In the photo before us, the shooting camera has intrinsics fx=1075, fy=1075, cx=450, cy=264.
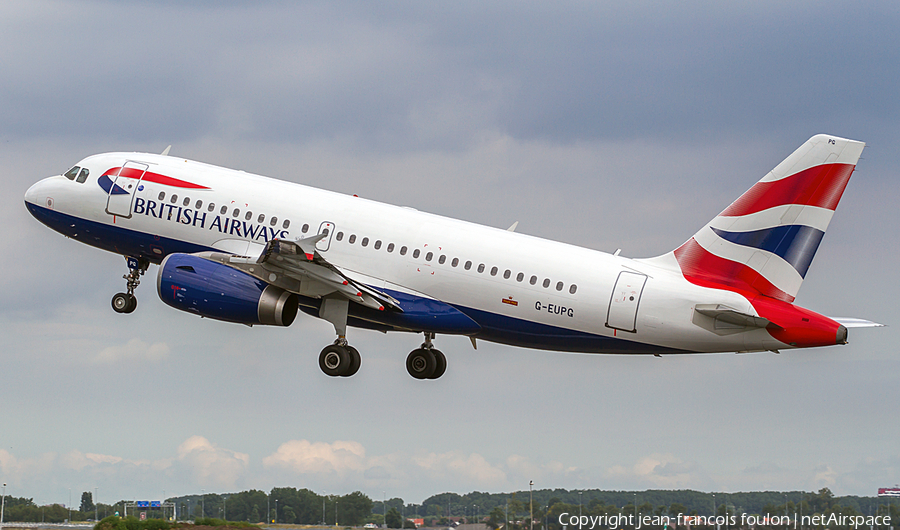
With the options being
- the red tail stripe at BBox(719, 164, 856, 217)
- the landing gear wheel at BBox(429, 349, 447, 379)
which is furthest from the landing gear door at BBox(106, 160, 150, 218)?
the red tail stripe at BBox(719, 164, 856, 217)

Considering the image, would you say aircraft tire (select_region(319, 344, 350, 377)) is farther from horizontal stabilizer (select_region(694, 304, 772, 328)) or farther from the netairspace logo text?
horizontal stabilizer (select_region(694, 304, 772, 328))

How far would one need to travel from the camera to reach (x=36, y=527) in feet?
191

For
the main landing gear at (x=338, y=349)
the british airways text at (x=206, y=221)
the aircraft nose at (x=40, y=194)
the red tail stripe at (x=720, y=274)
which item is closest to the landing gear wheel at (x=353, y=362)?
the main landing gear at (x=338, y=349)

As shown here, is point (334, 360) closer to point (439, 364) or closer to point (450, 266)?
point (439, 364)

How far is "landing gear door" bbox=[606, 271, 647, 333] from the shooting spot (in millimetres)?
36438

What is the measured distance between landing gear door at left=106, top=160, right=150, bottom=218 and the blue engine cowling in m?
5.22

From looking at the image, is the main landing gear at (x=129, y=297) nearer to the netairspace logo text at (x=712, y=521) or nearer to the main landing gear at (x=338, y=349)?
the main landing gear at (x=338, y=349)

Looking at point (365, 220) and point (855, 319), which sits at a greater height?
point (365, 220)

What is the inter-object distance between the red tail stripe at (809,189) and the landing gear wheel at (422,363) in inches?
544

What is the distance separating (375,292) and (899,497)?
2017cm

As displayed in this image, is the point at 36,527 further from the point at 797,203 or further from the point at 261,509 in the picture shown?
the point at 797,203

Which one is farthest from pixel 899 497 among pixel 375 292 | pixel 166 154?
pixel 166 154

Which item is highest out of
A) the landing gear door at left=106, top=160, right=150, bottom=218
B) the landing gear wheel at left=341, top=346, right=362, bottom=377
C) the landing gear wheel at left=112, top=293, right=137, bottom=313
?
the landing gear door at left=106, top=160, right=150, bottom=218

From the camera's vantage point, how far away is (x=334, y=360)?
40031 millimetres
